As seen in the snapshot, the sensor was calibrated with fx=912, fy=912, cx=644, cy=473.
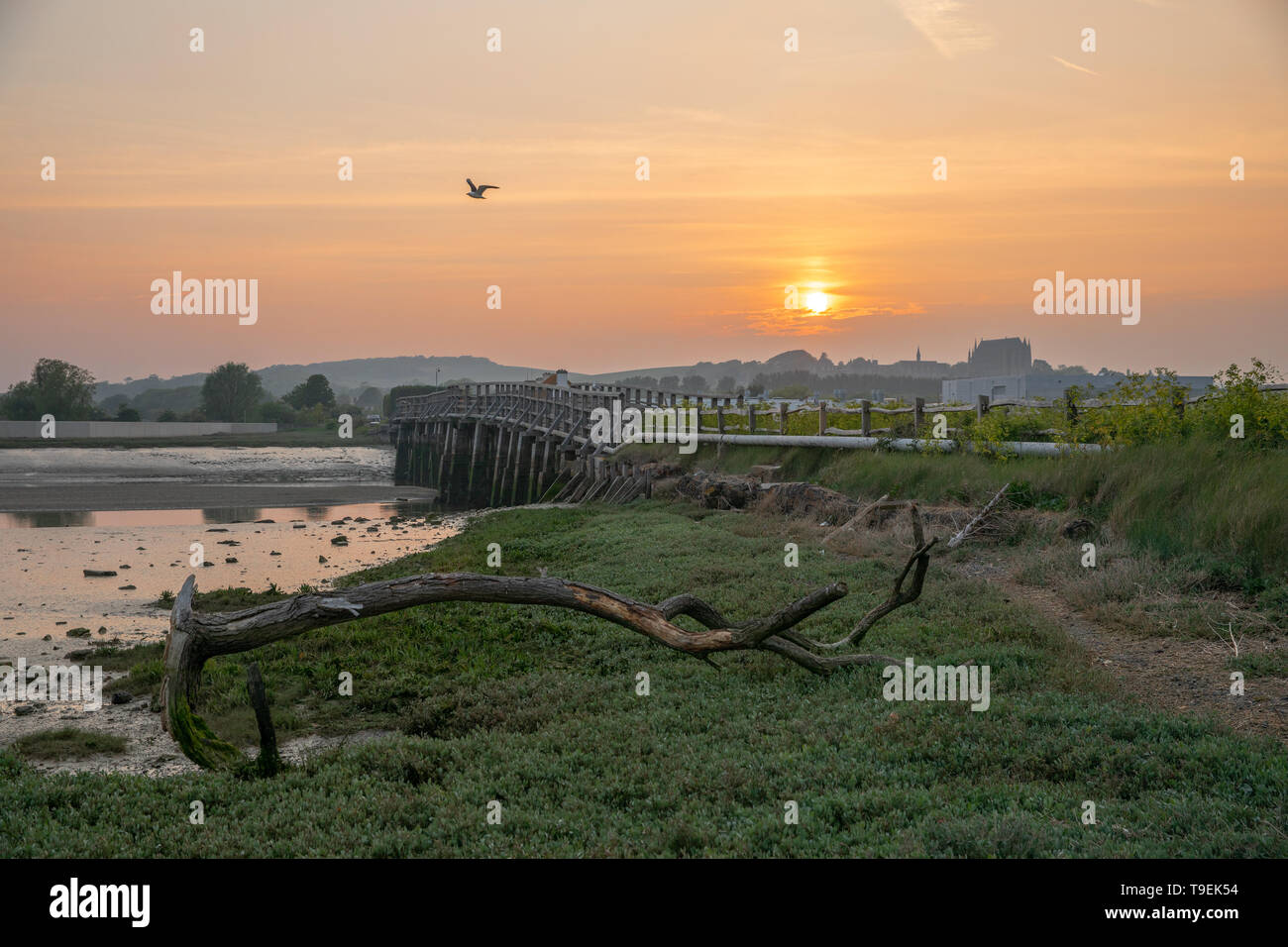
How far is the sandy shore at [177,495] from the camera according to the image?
35125mm

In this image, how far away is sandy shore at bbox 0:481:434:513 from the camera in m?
35.1

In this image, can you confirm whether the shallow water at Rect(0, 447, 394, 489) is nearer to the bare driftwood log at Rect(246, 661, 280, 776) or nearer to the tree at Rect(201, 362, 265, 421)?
the tree at Rect(201, 362, 265, 421)

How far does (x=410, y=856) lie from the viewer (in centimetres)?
525

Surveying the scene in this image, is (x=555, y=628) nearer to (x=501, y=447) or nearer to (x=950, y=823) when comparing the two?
(x=950, y=823)

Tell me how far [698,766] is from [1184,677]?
473 cm

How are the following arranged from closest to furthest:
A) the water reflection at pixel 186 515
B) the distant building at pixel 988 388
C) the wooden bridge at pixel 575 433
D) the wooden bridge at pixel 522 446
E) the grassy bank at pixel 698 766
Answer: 1. the grassy bank at pixel 698 766
2. the wooden bridge at pixel 575 433
3. the water reflection at pixel 186 515
4. the wooden bridge at pixel 522 446
5. the distant building at pixel 988 388

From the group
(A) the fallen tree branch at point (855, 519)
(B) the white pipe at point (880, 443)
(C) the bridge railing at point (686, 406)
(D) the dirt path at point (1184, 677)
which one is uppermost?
(C) the bridge railing at point (686, 406)

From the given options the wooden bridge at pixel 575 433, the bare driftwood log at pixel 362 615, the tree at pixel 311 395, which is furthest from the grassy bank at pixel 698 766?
the tree at pixel 311 395

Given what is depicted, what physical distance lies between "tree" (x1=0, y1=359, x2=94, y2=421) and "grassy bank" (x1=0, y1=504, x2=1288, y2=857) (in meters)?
86.0

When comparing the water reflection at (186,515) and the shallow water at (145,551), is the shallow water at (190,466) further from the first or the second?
the water reflection at (186,515)

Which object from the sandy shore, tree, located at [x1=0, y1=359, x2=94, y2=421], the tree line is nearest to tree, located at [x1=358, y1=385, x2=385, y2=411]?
the tree line

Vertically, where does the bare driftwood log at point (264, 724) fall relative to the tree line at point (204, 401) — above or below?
below

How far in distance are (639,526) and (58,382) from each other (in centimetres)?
8513

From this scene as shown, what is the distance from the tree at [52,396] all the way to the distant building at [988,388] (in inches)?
3043
